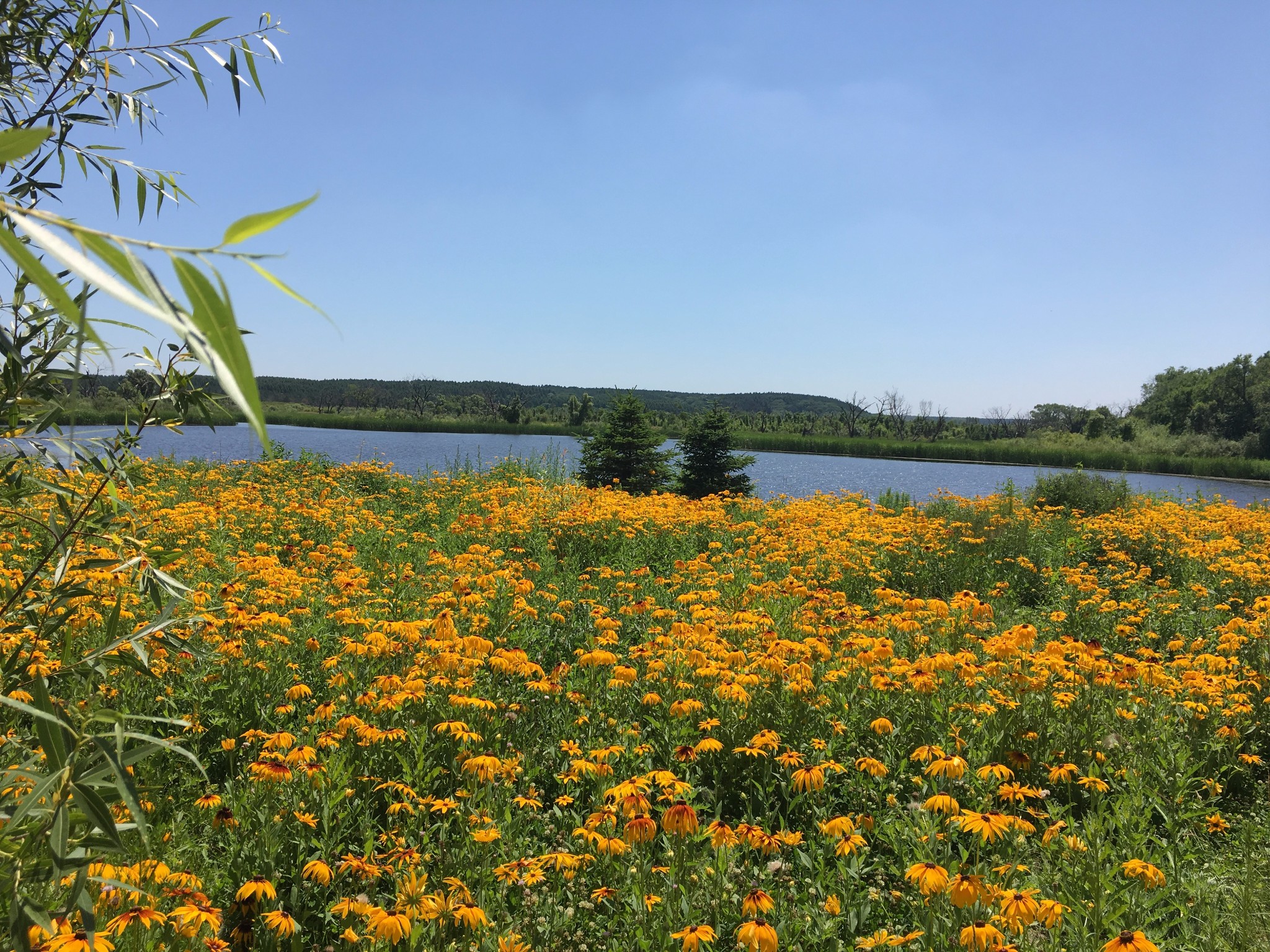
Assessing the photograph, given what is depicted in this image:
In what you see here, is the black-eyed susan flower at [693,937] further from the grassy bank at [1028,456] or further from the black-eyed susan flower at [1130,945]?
the grassy bank at [1028,456]

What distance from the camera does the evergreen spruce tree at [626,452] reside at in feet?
47.0

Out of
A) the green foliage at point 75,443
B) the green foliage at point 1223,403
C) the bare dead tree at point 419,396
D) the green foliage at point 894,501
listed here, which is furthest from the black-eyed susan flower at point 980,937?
the bare dead tree at point 419,396

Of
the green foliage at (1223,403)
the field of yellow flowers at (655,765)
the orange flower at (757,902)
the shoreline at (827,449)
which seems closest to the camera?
the orange flower at (757,902)

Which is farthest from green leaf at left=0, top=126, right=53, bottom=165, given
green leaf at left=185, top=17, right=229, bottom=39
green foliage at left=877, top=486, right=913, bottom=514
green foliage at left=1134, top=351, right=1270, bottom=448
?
green foliage at left=1134, top=351, right=1270, bottom=448

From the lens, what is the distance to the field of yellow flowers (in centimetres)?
209

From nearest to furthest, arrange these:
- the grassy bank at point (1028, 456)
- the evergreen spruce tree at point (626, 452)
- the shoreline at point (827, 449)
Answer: the evergreen spruce tree at point (626, 452) < the grassy bank at point (1028, 456) < the shoreline at point (827, 449)

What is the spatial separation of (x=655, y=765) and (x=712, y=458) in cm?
1129

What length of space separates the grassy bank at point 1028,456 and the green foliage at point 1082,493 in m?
12.2

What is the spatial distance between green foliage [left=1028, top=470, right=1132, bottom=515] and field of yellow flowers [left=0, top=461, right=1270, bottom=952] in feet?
21.5

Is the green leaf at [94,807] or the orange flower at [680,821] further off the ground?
the green leaf at [94,807]

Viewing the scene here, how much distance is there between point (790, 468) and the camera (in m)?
28.5

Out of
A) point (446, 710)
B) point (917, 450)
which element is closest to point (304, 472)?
point (446, 710)

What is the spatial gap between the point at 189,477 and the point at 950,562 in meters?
10.4

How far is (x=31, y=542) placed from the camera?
4.51 m
